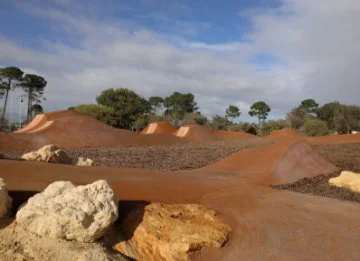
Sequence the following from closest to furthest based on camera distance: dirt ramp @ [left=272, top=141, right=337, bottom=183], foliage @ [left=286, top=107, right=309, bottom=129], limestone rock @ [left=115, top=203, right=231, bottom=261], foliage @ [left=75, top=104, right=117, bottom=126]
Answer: limestone rock @ [left=115, top=203, right=231, bottom=261] → dirt ramp @ [left=272, top=141, right=337, bottom=183] → foliage @ [left=75, top=104, right=117, bottom=126] → foliage @ [left=286, top=107, right=309, bottom=129]

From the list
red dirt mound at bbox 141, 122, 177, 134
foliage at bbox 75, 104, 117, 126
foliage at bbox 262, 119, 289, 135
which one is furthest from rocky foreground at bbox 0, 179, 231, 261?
foliage at bbox 262, 119, 289, 135

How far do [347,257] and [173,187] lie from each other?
3.17 metres

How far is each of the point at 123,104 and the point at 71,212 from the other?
4886 cm

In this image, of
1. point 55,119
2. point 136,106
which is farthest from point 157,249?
point 136,106

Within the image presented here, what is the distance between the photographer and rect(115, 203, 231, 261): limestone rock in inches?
217

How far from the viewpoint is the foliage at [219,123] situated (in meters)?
61.3

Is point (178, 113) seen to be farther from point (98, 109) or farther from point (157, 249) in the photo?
point (157, 249)

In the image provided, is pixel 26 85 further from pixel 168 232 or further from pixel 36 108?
pixel 168 232

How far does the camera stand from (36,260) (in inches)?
179

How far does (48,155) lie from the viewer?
10766 millimetres

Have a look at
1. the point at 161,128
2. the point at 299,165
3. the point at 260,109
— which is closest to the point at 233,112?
the point at 260,109

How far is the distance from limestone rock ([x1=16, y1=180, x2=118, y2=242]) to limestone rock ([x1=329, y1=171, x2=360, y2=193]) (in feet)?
25.7

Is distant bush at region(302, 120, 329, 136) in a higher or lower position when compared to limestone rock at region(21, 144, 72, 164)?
higher

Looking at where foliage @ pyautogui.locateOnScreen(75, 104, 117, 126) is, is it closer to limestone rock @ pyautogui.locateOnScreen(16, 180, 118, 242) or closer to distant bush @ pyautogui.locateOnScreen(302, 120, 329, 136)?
distant bush @ pyautogui.locateOnScreen(302, 120, 329, 136)
